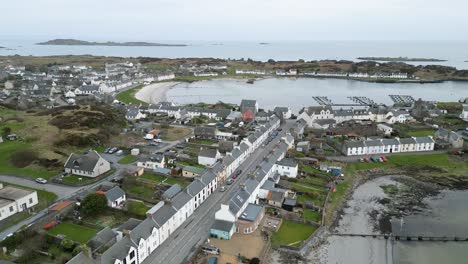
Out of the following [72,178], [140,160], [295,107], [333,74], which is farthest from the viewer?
[333,74]

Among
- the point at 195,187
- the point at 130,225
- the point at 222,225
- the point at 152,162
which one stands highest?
the point at 195,187

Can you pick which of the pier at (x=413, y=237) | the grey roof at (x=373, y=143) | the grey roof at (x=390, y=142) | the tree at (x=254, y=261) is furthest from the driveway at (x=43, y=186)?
the grey roof at (x=390, y=142)

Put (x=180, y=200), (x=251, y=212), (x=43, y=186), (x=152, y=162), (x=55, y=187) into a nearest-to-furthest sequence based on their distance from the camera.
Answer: (x=251, y=212) → (x=180, y=200) → (x=55, y=187) → (x=43, y=186) → (x=152, y=162)

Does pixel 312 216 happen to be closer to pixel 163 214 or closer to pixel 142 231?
pixel 163 214

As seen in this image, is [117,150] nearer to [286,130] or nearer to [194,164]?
[194,164]

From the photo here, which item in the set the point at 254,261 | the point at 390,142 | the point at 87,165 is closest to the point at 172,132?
the point at 87,165

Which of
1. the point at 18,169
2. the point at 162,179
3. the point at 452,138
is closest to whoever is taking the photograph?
the point at 162,179

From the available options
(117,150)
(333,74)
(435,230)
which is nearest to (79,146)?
(117,150)
